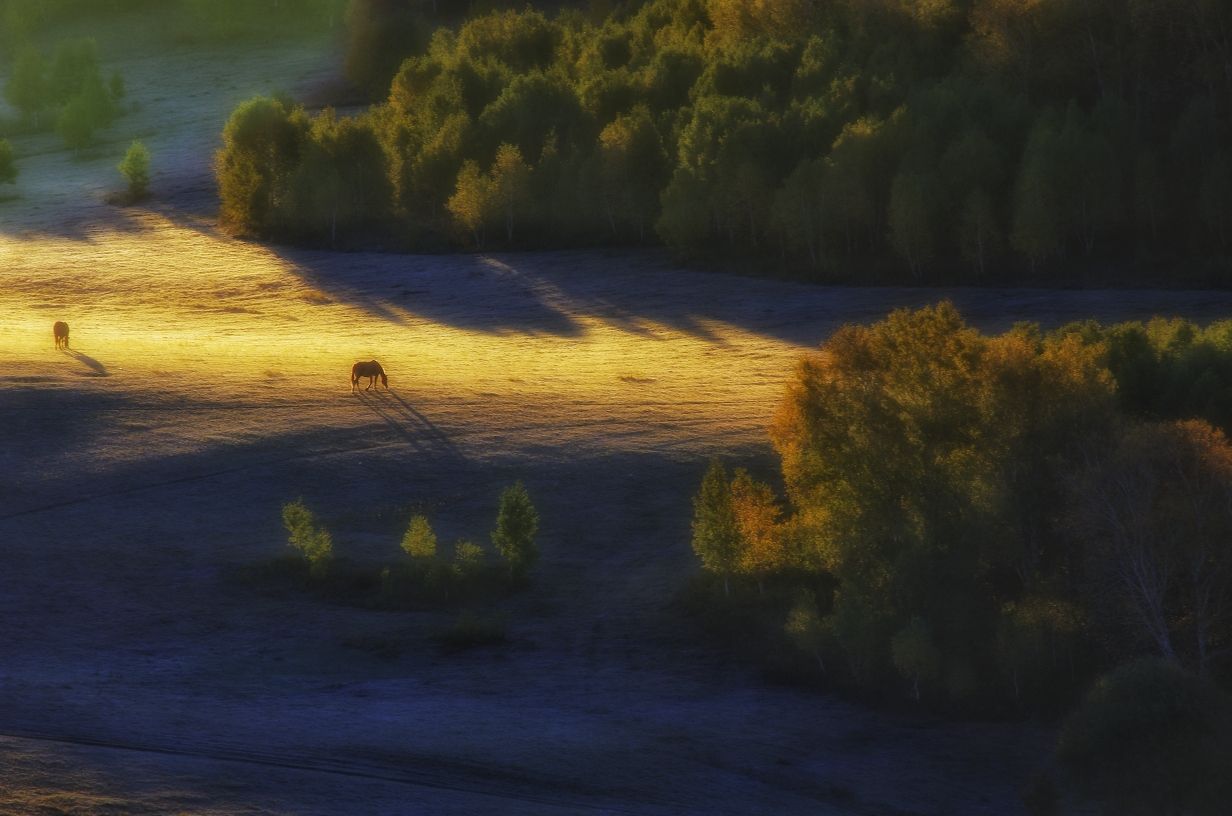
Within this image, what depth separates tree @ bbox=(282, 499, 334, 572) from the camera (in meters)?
37.9

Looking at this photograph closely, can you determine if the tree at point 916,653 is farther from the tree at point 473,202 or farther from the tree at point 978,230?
the tree at point 473,202

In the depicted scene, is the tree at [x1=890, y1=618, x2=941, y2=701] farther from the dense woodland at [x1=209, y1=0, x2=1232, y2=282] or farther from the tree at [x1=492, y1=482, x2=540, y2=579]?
the dense woodland at [x1=209, y1=0, x2=1232, y2=282]

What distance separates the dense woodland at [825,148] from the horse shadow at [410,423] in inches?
936

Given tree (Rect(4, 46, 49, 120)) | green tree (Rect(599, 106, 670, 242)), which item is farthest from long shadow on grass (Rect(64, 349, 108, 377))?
tree (Rect(4, 46, 49, 120))

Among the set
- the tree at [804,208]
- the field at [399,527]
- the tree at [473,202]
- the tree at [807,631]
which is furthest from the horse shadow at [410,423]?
the tree at [473,202]

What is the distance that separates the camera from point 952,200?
2640 inches

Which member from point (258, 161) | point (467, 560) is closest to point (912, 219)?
point (467, 560)

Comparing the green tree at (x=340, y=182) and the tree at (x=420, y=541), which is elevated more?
the green tree at (x=340, y=182)

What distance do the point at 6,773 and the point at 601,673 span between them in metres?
11.5

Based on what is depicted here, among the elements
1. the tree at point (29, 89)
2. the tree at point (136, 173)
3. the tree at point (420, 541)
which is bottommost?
the tree at point (420, 541)

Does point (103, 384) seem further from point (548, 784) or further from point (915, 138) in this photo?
point (915, 138)

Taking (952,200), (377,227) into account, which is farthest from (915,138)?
(377,227)

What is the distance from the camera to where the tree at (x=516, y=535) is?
124 feet

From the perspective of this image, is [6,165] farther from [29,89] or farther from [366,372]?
[366,372]
